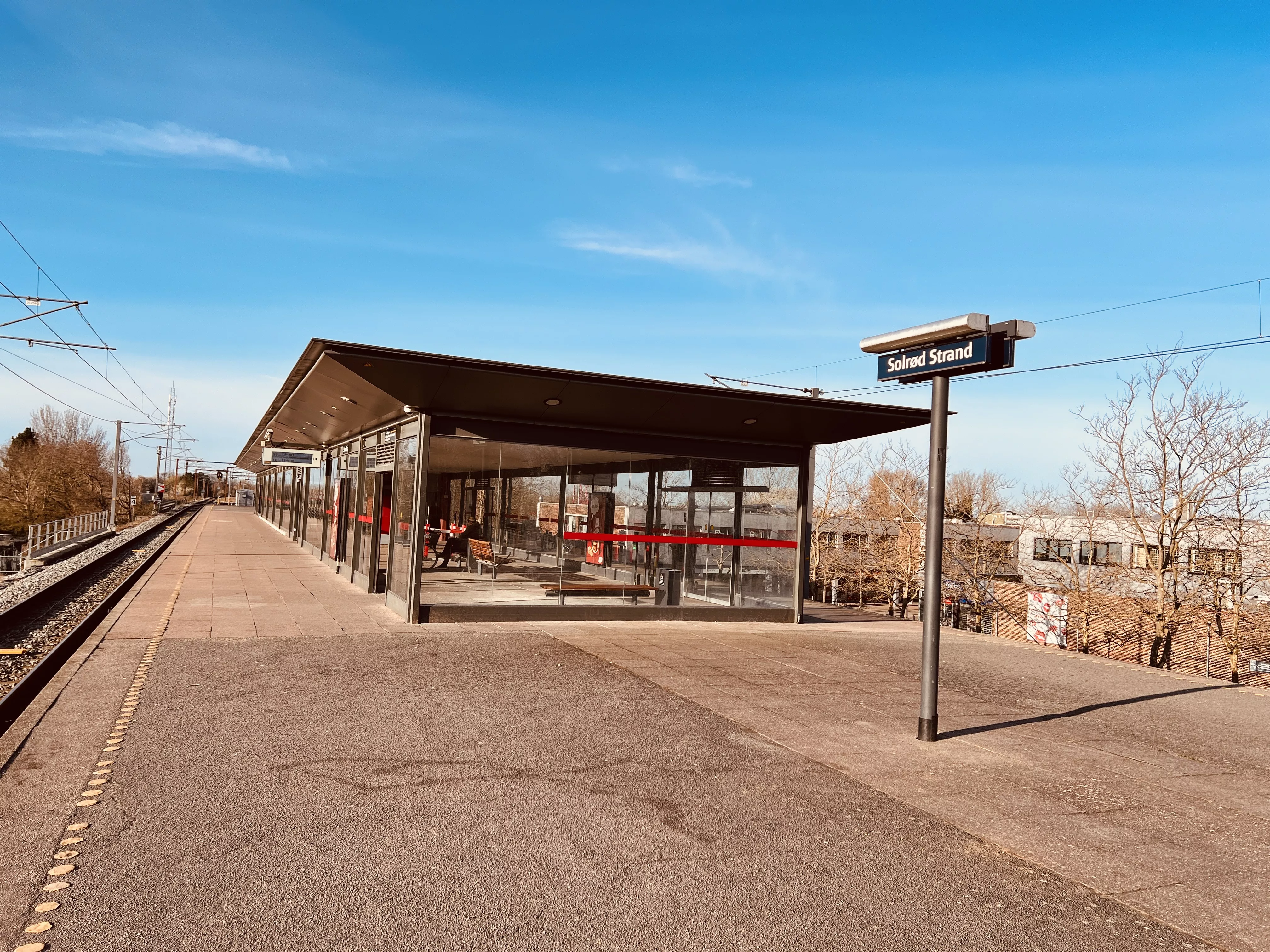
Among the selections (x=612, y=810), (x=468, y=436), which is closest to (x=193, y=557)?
(x=468, y=436)

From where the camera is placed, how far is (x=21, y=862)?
388 cm

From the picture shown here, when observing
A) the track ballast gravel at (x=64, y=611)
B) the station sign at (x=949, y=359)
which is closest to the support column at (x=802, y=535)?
the station sign at (x=949, y=359)

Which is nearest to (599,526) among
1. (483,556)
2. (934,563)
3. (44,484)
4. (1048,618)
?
(483,556)

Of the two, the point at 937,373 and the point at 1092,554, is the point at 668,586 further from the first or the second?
the point at 1092,554

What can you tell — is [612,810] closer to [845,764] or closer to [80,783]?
[845,764]

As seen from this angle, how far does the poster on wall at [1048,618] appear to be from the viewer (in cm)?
2206

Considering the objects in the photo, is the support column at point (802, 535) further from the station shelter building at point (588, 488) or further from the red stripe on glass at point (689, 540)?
the red stripe on glass at point (689, 540)

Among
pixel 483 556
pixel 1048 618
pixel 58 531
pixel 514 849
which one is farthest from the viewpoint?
pixel 58 531

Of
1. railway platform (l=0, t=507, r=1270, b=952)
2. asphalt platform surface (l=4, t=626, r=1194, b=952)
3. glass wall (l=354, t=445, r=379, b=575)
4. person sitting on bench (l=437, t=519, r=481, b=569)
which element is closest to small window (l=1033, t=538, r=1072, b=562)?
railway platform (l=0, t=507, r=1270, b=952)

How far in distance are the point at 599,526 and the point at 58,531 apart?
88.0 ft

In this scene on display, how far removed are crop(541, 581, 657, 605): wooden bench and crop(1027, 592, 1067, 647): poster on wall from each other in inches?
478

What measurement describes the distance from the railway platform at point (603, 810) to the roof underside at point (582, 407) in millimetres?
3288

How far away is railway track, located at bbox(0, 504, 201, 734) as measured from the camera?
304 inches

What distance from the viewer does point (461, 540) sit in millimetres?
12641
